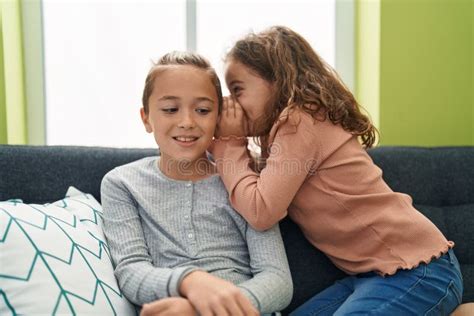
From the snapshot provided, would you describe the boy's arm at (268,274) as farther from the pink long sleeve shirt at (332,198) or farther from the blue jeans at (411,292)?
the blue jeans at (411,292)

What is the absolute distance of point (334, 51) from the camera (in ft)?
6.66

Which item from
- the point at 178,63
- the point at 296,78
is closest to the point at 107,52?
the point at 178,63

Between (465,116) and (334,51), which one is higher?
(334,51)

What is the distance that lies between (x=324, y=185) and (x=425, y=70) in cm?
94

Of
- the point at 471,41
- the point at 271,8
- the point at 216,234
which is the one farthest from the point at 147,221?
the point at 471,41

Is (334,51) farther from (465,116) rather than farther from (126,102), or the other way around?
(126,102)

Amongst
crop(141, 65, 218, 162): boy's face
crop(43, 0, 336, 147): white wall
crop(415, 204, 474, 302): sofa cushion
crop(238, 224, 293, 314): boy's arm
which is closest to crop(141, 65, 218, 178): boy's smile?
crop(141, 65, 218, 162): boy's face

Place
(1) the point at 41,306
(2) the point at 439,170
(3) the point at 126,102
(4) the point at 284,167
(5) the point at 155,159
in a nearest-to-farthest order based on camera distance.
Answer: (1) the point at 41,306 → (4) the point at 284,167 → (5) the point at 155,159 → (2) the point at 439,170 → (3) the point at 126,102

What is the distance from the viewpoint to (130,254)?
1.02 meters

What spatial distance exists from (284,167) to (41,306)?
58cm

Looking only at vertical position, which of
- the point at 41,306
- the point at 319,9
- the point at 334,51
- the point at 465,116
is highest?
the point at 319,9

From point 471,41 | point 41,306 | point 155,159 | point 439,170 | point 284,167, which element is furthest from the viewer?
point 471,41

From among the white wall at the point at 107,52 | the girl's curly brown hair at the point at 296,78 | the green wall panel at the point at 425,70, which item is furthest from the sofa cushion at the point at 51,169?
the green wall panel at the point at 425,70

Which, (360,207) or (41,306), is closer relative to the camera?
(41,306)
